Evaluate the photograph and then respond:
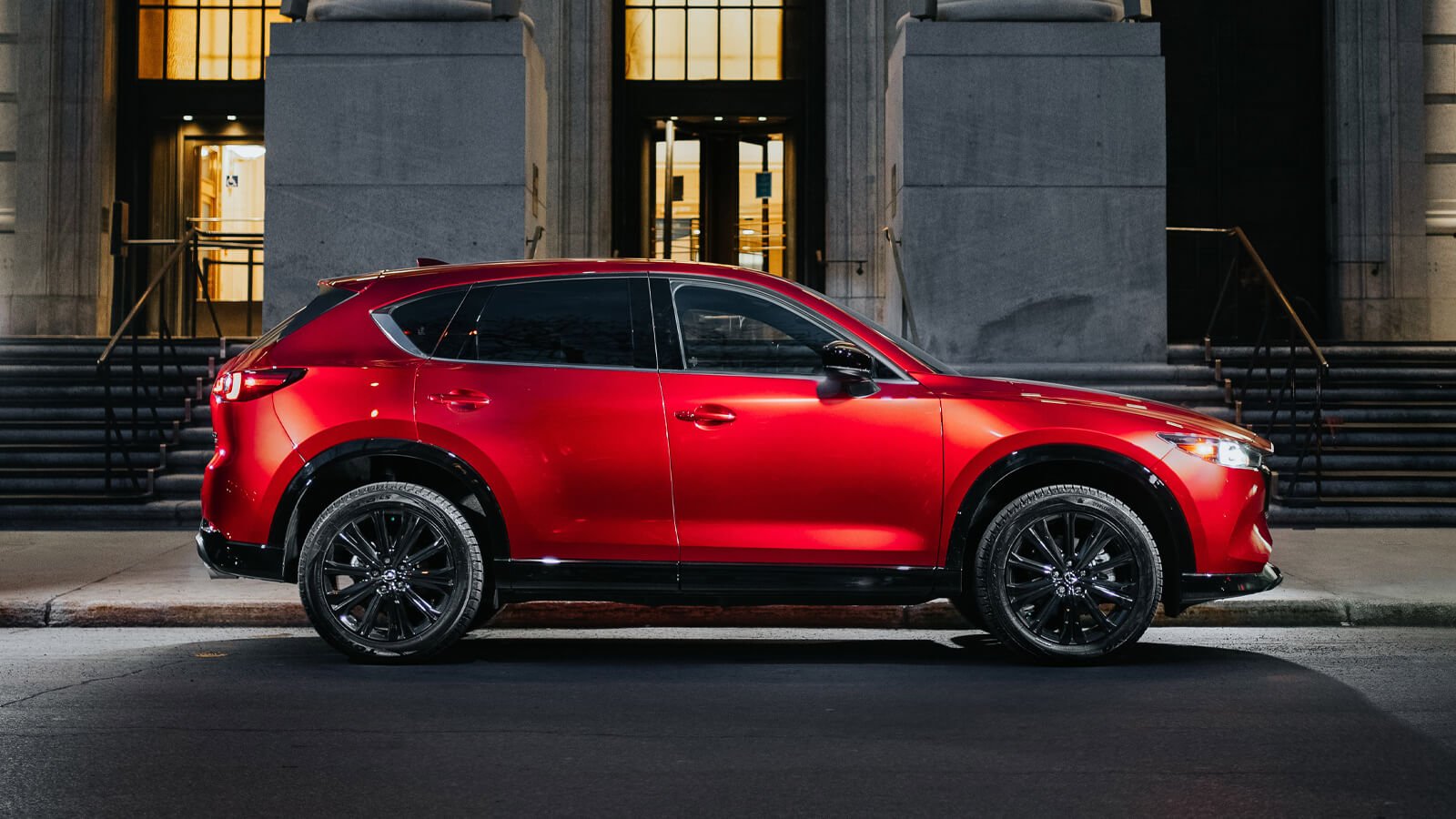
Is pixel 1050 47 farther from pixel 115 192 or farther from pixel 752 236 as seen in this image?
pixel 115 192

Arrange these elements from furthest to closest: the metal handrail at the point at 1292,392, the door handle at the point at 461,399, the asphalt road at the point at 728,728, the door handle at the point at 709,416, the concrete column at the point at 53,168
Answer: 1. the concrete column at the point at 53,168
2. the metal handrail at the point at 1292,392
3. the door handle at the point at 461,399
4. the door handle at the point at 709,416
5. the asphalt road at the point at 728,728

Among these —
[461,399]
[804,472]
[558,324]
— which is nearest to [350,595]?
[461,399]

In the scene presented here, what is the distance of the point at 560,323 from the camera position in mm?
7137

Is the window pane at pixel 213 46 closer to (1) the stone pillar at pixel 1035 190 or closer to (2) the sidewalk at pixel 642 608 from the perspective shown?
(1) the stone pillar at pixel 1035 190

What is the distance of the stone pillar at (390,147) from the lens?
47.0 ft

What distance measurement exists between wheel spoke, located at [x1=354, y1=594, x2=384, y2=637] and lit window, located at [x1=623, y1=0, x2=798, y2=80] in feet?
48.4

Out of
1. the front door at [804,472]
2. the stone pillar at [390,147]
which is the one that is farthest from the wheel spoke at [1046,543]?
the stone pillar at [390,147]

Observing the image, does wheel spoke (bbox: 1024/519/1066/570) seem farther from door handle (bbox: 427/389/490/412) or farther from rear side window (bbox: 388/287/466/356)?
rear side window (bbox: 388/287/466/356)

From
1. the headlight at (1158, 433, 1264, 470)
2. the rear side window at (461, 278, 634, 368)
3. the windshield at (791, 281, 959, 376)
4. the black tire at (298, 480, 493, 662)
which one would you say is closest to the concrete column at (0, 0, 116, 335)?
the black tire at (298, 480, 493, 662)

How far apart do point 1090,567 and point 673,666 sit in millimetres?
1868

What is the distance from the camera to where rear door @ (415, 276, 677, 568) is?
22.6ft

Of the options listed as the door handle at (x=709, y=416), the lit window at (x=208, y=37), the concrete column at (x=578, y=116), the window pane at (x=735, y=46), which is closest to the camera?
the door handle at (x=709, y=416)

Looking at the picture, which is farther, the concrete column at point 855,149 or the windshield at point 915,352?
the concrete column at point 855,149

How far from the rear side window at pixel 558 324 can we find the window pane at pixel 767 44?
14.4 metres
